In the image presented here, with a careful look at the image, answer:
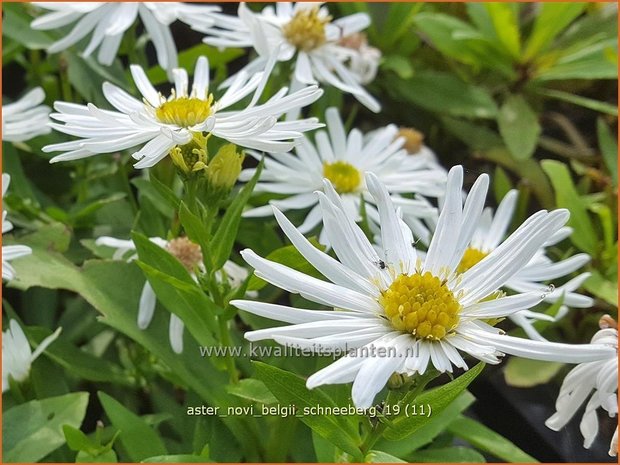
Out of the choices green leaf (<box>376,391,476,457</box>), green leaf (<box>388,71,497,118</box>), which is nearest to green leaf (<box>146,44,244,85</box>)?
green leaf (<box>388,71,497,118</box>)

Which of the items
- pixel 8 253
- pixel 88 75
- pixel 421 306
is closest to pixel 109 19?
pixel 88 75

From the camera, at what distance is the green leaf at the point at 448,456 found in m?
0.62

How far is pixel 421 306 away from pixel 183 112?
22 centimetres

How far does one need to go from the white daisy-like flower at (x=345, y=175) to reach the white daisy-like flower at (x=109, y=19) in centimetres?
17

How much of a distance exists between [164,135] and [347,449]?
0.23 m

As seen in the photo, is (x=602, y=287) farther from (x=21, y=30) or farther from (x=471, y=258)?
(x=21, y=30)

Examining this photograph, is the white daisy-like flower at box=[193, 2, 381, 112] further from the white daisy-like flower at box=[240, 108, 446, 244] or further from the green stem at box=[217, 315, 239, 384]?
the green stem at box=[217, 315, 239, 384]

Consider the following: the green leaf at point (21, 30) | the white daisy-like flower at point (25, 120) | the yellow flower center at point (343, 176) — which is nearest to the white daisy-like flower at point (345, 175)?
the yellow flower center at point (343, 176)

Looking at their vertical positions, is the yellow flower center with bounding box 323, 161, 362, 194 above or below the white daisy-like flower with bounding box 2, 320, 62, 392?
above

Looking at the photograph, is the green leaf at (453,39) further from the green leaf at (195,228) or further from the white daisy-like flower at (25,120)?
the green leaf at (195,228)

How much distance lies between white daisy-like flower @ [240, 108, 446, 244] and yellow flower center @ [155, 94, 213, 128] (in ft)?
0.47

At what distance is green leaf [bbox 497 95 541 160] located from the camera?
0.96 m

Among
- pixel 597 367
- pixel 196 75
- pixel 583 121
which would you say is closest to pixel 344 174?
pixel 196 75

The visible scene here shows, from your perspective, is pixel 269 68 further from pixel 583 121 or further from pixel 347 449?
pixel 583 121
